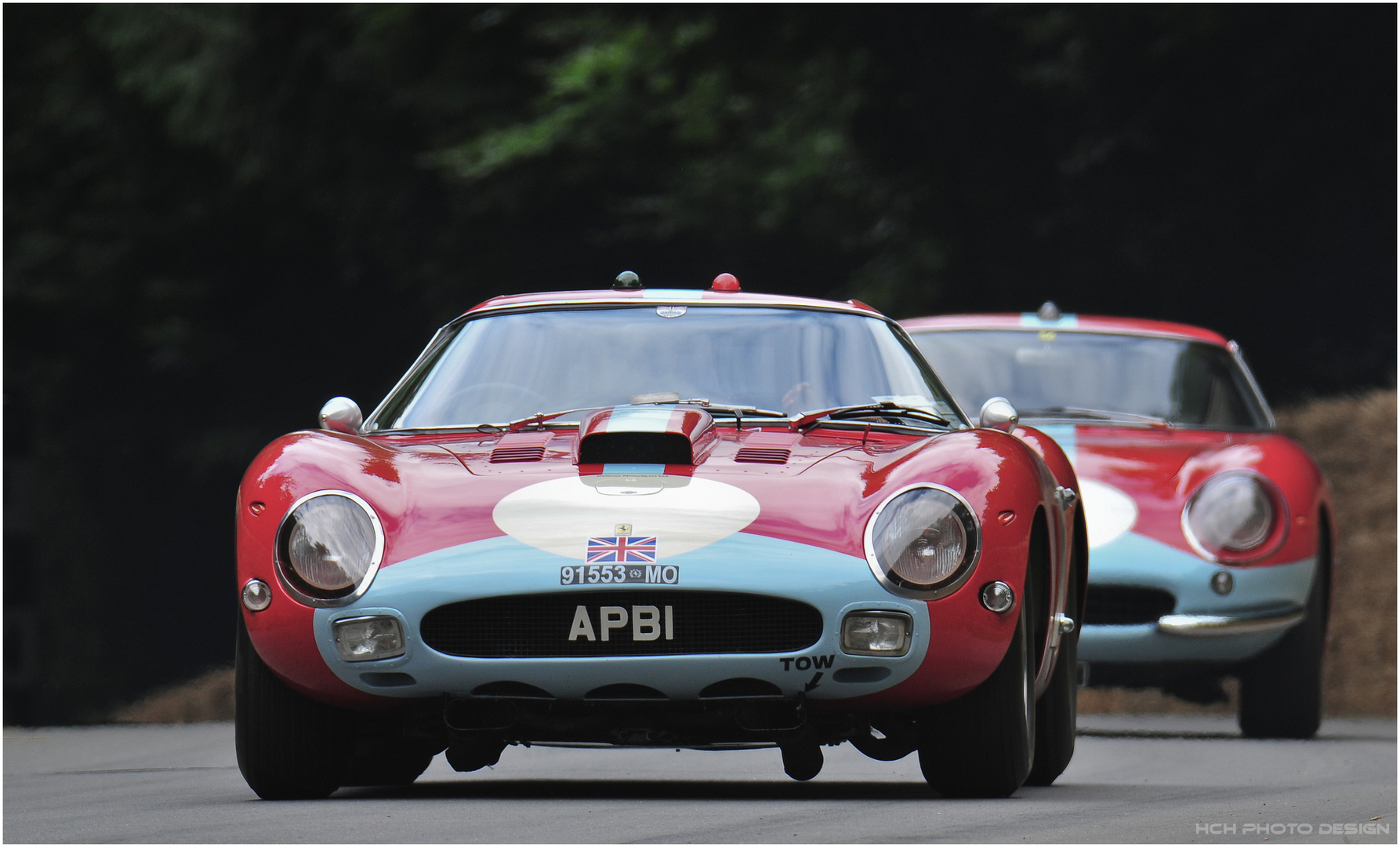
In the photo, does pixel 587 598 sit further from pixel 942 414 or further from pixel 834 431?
pixel 942 414

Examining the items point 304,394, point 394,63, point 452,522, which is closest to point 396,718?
point 452,522

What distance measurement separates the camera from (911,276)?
688 inches

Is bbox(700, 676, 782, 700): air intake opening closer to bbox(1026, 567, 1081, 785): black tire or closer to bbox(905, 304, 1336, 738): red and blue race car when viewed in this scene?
bbox(1026, 567, 1081, 785): black tire

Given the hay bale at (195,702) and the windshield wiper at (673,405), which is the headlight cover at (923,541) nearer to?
the windshield wiper at (673,405)

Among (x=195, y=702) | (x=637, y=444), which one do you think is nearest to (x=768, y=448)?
(x=637, y=444)

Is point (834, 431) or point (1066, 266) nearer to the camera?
point (834, 431)

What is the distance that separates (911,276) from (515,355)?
36.2 ft

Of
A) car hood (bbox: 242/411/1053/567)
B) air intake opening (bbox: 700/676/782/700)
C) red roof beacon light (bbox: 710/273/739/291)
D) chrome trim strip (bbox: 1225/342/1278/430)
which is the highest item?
red roof beacon light (bbox: 710/273/739/291)

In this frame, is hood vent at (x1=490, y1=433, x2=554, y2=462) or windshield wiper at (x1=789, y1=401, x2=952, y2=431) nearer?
hood vent at (x1=490, y1=433, x2=554, y2=462)

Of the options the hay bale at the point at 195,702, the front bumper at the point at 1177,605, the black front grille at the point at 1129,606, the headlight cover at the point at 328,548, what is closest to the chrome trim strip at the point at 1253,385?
the front bumper at the point at 1177,605

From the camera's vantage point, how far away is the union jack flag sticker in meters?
5.41

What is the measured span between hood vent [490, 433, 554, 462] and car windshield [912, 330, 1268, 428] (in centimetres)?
426

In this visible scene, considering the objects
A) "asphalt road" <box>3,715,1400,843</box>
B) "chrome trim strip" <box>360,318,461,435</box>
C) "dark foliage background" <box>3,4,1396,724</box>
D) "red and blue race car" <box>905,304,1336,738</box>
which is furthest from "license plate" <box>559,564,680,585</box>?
"dark foliage background" <box>3,4,1396,724</box>

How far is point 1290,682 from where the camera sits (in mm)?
9508
